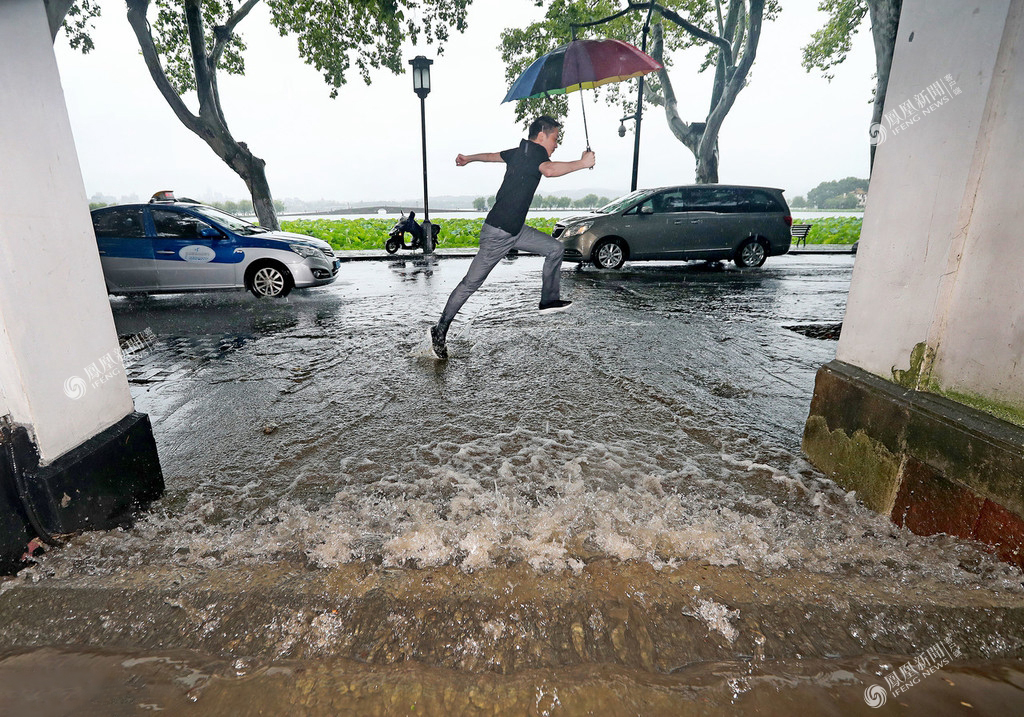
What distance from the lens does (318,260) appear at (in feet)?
28.2

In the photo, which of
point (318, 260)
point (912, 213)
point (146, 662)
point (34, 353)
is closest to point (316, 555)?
point (146, 662)

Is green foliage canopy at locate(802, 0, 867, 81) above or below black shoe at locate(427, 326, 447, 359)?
above

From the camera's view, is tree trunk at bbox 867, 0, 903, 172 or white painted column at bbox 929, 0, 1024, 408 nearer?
white painted column at bbox 929, 0, 1024, 408

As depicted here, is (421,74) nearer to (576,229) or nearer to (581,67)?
(576,229)

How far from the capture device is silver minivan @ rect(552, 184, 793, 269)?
11008 mm

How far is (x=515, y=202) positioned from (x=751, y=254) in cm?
929

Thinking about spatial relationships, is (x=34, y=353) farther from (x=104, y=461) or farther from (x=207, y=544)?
(x=207, y=544)

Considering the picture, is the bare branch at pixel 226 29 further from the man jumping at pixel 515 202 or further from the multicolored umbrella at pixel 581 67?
the man jumping at pixel 515 202

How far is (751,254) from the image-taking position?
467 inches

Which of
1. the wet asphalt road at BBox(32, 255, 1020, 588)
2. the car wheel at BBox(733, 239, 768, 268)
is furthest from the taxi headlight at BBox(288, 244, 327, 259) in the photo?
the car wheel at BBox(733, 239, 768, 268)

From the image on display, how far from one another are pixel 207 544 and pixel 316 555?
508 mm

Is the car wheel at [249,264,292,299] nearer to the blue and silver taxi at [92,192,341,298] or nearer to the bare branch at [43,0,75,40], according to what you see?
the blue and silver taxi at [92,192,341,298]

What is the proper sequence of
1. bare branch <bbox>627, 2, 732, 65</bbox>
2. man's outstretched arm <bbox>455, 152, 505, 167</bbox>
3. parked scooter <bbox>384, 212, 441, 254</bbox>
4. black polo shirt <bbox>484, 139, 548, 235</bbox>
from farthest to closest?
bare branch <bbox>627, 2, 732, 65</bbox>, parked scooter <bbox>384, 212, 441, 254</bbox>, man's outstretched arm <bbox>455, 152, 505, 167</bbox>, black polo shirt <bbox>484, 139, 548, 235</bbox>

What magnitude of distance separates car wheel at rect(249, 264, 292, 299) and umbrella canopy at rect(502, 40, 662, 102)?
482 centimetres
